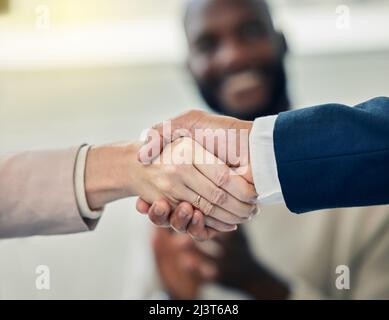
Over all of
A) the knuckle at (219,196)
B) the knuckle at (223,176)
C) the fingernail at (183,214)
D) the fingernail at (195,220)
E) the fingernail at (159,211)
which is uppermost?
the knuckle at (223,176)

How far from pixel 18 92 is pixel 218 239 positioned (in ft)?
1.82

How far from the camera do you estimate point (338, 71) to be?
1.49m

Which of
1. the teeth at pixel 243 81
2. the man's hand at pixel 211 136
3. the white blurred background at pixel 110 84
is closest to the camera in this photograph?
the man's hand at pixel 211 136

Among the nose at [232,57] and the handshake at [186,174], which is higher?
the nose at [232,57]

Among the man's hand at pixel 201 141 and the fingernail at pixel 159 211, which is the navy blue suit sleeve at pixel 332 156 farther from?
the fingernail at pixel 159 211

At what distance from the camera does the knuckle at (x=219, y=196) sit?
1074 millimetres

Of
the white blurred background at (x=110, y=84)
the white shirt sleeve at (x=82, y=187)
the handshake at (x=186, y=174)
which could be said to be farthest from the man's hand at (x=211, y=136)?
the white blurred background at (x=110, y=84)

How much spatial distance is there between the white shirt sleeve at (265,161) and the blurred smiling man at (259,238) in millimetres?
542

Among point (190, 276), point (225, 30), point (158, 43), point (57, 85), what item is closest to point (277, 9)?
point (225, 30)

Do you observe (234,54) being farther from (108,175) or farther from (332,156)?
(332,156)

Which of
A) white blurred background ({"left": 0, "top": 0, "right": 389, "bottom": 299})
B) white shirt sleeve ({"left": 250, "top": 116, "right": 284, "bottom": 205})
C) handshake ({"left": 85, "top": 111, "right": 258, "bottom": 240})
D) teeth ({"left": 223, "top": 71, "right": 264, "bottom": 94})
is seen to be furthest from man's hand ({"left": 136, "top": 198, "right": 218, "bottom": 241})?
teeth ({"left": 223, "top": 71, "right": 264, "bottom": 94})

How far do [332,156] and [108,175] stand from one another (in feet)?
1.28

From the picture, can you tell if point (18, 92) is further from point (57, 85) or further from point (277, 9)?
point (277, 9)

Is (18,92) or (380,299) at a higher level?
(18,92)
